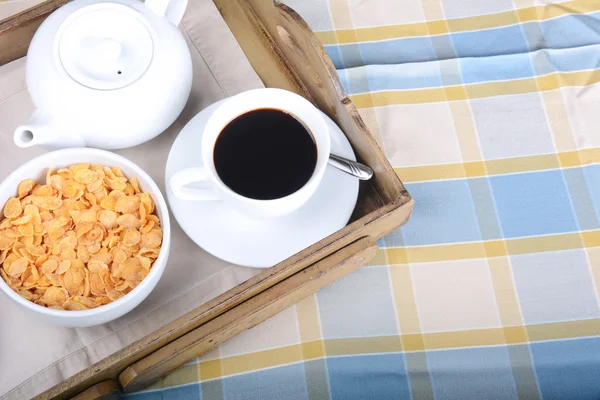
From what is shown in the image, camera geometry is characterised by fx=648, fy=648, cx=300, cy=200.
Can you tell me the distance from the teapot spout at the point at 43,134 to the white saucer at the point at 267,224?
0.35ft

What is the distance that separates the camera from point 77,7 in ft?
2.06

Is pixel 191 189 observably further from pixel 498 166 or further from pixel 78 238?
pixel 498 166

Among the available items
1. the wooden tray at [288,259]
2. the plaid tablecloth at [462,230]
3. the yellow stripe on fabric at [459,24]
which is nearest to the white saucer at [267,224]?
the wooden tray at [288,259]

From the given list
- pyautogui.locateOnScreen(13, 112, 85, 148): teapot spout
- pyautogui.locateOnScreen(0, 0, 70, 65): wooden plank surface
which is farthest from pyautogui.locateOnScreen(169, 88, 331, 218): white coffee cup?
pyautogui.locateOnScreen(0, 0, 70, 65): wooden plank surface

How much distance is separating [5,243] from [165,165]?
181 millimetres

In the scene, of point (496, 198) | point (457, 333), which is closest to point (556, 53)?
point (496, 198)

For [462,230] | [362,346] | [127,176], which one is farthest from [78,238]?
[462,230]

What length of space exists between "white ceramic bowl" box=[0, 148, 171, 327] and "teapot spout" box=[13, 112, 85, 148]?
0.01 meters

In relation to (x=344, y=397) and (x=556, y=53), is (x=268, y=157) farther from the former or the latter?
(x=556, y=53)

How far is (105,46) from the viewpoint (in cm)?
61

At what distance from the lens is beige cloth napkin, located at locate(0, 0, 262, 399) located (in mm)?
641

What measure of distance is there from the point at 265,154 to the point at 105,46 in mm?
181

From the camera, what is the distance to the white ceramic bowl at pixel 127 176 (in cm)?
58

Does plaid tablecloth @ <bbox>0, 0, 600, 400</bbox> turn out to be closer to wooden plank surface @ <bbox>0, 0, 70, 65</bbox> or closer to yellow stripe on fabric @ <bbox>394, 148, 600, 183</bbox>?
yellow stripe on fabric @ <bbox>394, 148, 600, 183</bbox>
